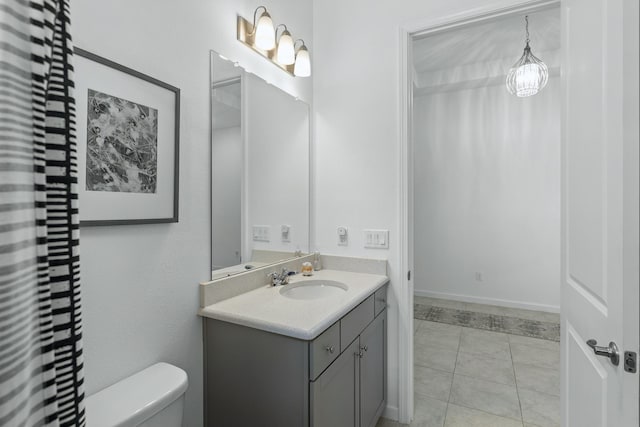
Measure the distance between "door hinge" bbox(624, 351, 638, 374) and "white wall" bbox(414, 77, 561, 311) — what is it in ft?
11.1

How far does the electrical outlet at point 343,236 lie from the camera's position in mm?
2086

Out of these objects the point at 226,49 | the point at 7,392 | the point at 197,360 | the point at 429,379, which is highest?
the point at 226,49

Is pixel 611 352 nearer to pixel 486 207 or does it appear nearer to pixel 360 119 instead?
pixel 360 119

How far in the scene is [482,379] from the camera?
7.68 ft

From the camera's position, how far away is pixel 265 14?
1.60m

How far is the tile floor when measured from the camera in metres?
1.93

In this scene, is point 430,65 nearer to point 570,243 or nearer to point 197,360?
point 570,243

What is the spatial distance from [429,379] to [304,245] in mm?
1379

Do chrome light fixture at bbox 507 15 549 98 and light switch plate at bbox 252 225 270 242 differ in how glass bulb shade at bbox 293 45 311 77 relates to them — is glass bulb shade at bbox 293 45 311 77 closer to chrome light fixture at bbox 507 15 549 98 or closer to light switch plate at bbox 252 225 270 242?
light switch plate at bbox 252 225 270 242

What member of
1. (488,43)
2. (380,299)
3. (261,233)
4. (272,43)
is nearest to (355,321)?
(380,299)

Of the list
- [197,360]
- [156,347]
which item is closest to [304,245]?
A: [197,360]

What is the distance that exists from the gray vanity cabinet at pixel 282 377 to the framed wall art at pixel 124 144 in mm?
569


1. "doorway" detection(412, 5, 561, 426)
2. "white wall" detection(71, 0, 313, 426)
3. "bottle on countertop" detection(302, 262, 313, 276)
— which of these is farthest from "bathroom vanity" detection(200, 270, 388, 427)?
"doorway" detection(412, 5, 561, 426)

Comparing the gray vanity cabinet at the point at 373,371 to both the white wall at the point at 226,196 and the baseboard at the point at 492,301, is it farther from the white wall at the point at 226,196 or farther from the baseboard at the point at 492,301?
the baseboard at the point at 492,301
